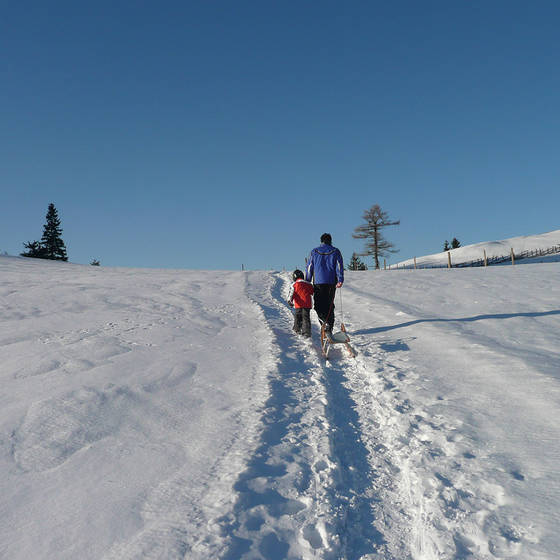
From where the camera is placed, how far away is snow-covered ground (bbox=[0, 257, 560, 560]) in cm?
248

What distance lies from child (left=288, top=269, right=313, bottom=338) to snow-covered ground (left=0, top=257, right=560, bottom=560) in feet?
2.14

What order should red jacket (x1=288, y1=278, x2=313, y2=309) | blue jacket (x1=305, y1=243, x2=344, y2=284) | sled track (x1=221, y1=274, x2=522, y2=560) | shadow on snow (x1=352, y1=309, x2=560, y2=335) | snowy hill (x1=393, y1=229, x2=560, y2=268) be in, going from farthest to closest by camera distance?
snowy hill (x1=393, y1=229, x2=560, y2=268), shadow on snow (x1=352, y1=309, x2=560, y2=335), red jacket (x1=288, y1=278, x2=313, y2=309), blue jacket (x1=305, y1=243, x2=344, y2=284), sled track (x1=221, y1=274, x2=522, y2=560)

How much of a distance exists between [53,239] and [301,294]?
175ft

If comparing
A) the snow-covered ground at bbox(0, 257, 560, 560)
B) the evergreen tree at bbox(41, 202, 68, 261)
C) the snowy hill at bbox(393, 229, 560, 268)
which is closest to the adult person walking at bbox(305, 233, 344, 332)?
the snow-covered ground at bbox(0, 257, 560, 560)

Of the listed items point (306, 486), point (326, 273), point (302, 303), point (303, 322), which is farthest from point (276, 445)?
point (326, 273)

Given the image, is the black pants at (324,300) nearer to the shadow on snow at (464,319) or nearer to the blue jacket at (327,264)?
the blue jacket at (327,264)

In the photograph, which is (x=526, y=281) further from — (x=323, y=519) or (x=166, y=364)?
(x=323, y=519)

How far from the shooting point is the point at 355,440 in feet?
12.2

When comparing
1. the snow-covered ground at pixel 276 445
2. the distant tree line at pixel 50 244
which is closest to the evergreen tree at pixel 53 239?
the distant tree line at pixel 50 244

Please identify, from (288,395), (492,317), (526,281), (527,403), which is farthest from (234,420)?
(526,281)

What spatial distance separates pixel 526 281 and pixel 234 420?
16438mm

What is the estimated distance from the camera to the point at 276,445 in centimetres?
361

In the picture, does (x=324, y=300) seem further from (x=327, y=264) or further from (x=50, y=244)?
(x=50, y=244)

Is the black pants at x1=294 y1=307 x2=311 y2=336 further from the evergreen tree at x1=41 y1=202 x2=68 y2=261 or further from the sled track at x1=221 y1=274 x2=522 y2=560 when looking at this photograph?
the evergreen tree at x1=41 y1=202 x2=68 y2=261
